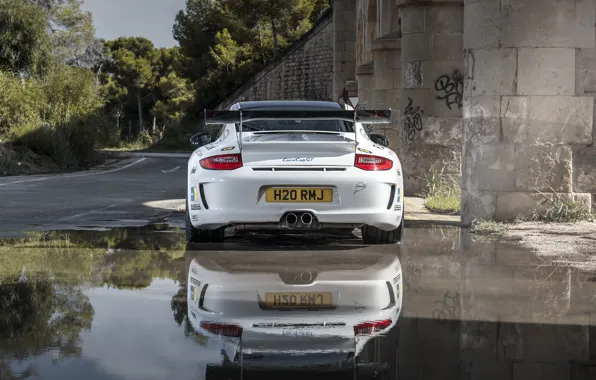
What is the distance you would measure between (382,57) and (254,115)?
48.8 feet

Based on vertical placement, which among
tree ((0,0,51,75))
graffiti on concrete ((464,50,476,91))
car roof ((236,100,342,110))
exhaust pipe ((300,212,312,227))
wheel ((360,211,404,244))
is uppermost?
tree ((0,0,51,75))

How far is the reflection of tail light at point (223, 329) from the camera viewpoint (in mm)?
5479

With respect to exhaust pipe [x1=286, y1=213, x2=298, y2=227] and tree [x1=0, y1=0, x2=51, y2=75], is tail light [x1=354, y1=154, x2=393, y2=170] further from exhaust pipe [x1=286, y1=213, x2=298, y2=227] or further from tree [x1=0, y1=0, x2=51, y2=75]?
tree [x1=0, y1=0, x2=51, y2=75]

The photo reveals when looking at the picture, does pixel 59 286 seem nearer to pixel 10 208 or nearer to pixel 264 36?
pixel 10 208

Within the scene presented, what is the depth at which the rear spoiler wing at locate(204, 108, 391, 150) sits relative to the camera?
990cm

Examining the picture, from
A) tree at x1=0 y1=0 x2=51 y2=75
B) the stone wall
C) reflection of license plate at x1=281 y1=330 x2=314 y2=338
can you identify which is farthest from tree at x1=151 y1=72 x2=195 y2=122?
reflection of license plate at x1=281 y1=330 x2=314 y2=338

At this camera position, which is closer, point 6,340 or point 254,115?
point 6,340

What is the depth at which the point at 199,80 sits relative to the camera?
6819 cm

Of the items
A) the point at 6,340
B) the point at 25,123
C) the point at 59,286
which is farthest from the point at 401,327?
the point at 25,123

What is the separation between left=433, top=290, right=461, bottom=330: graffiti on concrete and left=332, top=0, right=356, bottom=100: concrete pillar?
3532 cm

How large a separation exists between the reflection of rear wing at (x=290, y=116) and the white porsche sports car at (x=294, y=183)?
8cm

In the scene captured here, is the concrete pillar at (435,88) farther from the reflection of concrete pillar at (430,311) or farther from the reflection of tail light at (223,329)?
the reflection of tail light at (223,329)

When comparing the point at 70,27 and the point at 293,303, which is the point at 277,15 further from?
the point at 293,303

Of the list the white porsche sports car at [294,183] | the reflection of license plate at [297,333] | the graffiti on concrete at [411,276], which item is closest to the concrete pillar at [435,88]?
the white porsche sports car at [294,183]
